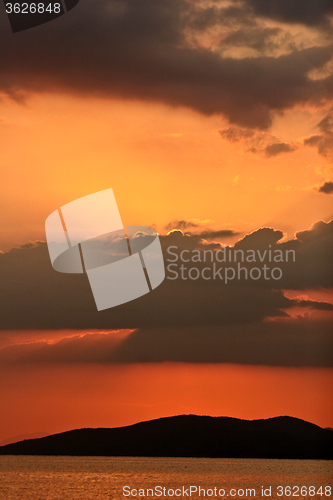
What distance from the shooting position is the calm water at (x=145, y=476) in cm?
299

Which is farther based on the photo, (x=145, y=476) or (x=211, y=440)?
(x=211, y=440)

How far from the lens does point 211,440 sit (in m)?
3.58

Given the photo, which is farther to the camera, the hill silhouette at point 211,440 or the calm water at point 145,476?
the hill silhouette at point 211,440

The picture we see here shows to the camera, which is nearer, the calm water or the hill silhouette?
the calm water

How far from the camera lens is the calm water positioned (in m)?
2.99

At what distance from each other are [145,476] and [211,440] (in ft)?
2.06

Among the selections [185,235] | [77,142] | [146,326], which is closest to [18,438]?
[146,326]

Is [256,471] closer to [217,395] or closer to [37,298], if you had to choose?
[217,395]

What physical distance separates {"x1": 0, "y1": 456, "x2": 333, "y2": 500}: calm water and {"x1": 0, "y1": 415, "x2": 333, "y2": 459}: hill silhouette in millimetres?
69

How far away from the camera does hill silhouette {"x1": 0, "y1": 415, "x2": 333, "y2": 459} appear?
358cm

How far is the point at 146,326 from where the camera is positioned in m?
3.70

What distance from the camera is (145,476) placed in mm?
3211

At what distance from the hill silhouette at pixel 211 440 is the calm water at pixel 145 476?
7 centimetres

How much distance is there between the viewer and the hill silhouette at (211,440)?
3576mm
